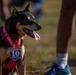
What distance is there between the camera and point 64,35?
19.9 feet

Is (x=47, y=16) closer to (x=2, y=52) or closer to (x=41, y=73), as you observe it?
(x=41, y=73)

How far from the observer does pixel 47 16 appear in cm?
1772

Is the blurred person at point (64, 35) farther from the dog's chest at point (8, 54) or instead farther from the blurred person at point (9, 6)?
the blurred person at point (9, 6)

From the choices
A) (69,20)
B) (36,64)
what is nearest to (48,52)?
(36,64)

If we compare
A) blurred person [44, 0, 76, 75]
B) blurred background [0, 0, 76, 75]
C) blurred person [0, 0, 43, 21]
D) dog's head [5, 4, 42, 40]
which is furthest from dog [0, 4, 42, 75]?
blurred person [0, 0, 43, 21]

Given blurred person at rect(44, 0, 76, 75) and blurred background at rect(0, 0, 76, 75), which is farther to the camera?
blurred background at rect(0, 0, 76, 75)

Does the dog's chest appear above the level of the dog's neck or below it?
below

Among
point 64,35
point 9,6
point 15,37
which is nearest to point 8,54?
point 15,37

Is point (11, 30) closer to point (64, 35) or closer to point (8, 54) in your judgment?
point (8, 54)

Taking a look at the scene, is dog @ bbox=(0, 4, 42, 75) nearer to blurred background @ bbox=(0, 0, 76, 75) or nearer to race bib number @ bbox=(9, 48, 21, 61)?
race bib number @ bbox=(9, 48, 21, 61)

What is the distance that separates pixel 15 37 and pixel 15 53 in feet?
0.67

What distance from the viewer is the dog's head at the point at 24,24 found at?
5.53 m

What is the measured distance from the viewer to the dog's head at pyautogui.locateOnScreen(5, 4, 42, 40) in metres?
5.53

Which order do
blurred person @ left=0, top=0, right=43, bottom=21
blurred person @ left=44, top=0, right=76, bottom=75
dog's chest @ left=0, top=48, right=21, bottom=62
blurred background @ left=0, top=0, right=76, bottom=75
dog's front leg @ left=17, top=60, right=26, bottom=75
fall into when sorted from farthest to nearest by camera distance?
blurred person @ left=0, top=0, right=43, bottom=21, blurred background @ left=0, top=0, right=76, bottom=75, blurred person @ left=44, top=0, right=76, bottom=75, dog's front leg @ left=17, top=60, right=26, bottom=75, dog's chest @ left=0, top=48, right=21, bottom=62
